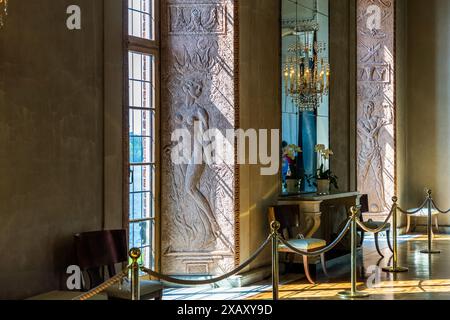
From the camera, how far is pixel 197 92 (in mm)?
8359

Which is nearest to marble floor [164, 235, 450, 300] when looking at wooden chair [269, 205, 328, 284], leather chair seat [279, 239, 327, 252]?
wooden chair [269, 205, 328, 284]

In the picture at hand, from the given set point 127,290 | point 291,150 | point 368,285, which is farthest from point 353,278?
point 127,290

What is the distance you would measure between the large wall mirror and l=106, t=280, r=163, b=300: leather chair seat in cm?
381

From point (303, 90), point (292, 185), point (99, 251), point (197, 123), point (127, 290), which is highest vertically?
point (303, 90)

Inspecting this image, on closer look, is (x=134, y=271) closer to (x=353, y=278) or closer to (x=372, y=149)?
(x=353, y=278)

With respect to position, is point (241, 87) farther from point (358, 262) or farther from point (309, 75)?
point (358, 262)

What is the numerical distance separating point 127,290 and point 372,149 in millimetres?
8270

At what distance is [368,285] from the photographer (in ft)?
27.4

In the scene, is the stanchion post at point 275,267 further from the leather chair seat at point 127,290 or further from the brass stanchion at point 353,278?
the brass stanchion at point 353,278

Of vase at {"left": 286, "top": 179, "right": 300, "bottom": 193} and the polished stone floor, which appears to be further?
vase at {"left": 286, "top": 179, "right": 300, "bottom": 193}

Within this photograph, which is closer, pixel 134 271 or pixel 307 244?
pixel 134 271

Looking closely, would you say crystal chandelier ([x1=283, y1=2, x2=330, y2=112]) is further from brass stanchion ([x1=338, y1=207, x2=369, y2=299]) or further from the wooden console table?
brass stanchion ([x1=338, y1=207, x2=369, y2=299])

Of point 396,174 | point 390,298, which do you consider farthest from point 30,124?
point 396,174

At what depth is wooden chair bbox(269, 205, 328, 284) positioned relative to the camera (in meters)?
8.36
